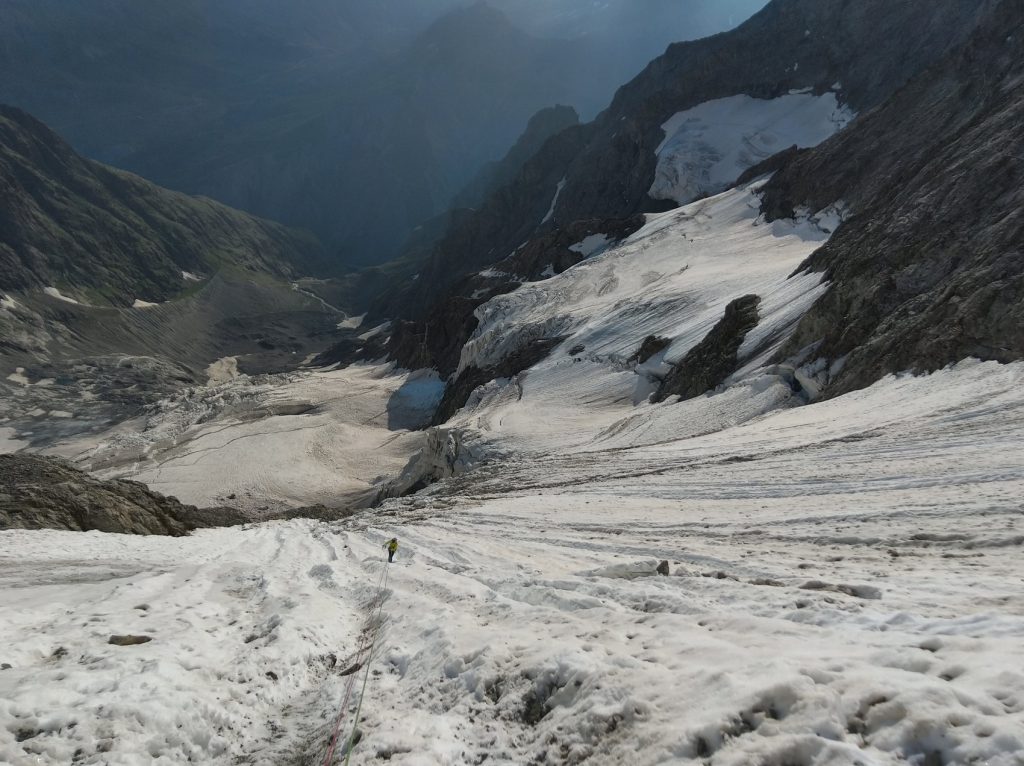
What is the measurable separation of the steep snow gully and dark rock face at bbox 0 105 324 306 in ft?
382

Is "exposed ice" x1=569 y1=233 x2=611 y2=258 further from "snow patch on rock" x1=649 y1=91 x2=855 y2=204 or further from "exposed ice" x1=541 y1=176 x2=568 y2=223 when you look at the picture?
"exposed ice" x1=541 y1=176 x2=568 y2=223

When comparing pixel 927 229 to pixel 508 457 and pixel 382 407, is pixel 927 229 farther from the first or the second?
pixel 382 407

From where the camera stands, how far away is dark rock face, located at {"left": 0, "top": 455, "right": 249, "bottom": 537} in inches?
456

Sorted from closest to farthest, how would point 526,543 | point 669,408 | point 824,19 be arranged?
point 526,543 → point 669,408 → point 824,19

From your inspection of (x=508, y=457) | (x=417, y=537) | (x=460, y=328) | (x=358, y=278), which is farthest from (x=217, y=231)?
(x=417, y=537)

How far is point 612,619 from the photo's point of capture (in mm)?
5656

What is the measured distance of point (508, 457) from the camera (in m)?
23.8

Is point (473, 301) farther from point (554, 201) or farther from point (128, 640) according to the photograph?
point (128, 640)

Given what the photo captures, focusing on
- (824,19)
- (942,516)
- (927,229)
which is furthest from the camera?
(824,19)

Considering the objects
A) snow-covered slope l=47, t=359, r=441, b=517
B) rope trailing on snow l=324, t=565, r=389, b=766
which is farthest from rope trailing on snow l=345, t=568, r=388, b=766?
snow-covered slope l=47, t=359, r=441, b=517

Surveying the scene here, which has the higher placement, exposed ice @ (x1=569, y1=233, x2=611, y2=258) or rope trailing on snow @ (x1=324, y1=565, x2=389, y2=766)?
exposed ice @ (x1=569, y1=233, x2=611, y2=258)

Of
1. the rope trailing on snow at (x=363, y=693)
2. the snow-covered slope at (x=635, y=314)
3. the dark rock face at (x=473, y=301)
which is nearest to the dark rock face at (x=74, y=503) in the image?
the rope trailing on snow at (x=363, y=693)

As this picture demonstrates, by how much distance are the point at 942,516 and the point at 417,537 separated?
874cm

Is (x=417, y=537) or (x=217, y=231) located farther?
(x=217, y=231)
